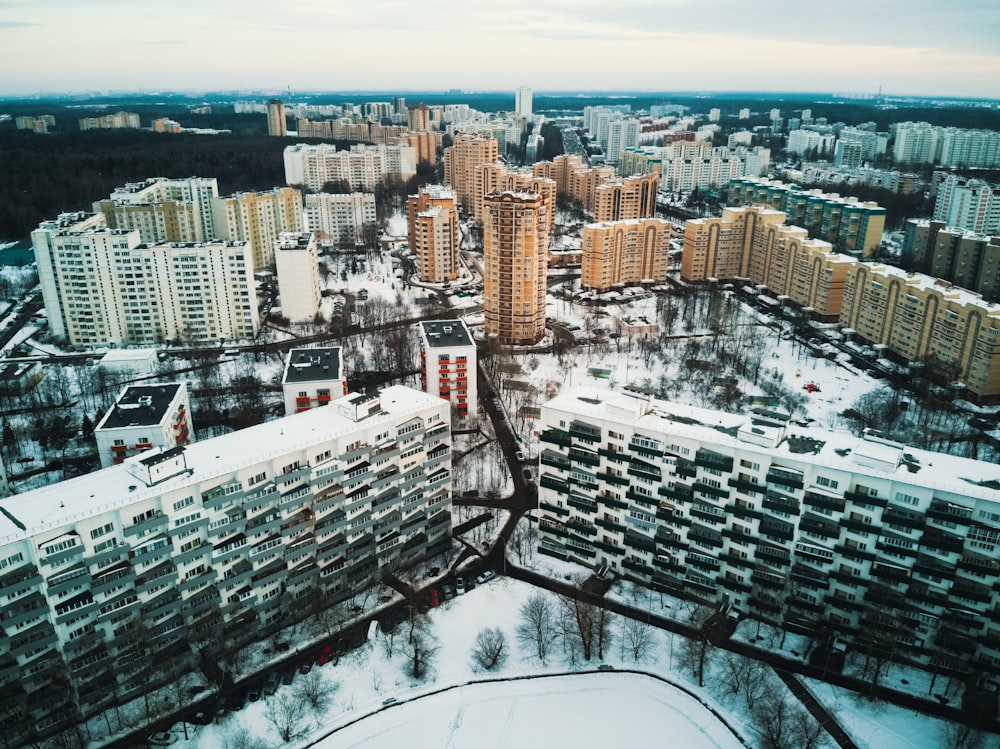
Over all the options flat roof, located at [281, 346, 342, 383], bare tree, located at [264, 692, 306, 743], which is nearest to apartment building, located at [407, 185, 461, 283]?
flat roof, located at [281, 346, 342, 383]

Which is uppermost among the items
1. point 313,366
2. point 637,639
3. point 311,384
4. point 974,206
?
point 974,206

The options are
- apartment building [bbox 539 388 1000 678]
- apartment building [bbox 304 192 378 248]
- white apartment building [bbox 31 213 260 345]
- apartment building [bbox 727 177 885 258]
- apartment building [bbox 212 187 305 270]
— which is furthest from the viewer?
apartment building [bbox 304 192 378 248]

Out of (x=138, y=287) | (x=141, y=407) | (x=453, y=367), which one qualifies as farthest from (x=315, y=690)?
(x=138, y=287)

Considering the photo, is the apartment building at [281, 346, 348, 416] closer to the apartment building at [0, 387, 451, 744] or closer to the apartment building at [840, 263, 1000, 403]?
the apartment building at [0, 387, 451, 744]

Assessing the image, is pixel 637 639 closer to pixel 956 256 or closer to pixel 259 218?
pixel 956 256

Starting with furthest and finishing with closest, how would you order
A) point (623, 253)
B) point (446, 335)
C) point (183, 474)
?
1. point (623, 253)
2. point (446, 335)
3. point (183, 474)

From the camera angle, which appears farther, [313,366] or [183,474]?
[313,366]

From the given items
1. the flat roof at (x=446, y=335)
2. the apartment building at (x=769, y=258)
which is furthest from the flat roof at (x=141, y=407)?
the apartment building at (x=769, y=258)

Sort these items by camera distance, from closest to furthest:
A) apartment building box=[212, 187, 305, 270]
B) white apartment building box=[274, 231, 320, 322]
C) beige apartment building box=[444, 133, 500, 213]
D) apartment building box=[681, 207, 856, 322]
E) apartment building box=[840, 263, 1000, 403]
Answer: apartment building box=[840, 263, 1000, 403], white apartment building box=[274, 231, 320, 322], apartment building box=[681, 207, 856, 322], apartment building box=[212, 187, 305, 270], beige apartment building box=[444, 133, 500, 213]
